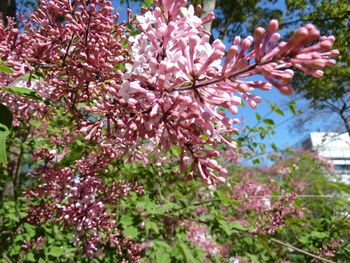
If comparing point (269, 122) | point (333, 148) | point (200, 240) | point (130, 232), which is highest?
point (333, 148)

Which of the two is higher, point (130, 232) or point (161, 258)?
point (130, 232)

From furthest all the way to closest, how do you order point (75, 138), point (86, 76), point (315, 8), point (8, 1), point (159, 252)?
point (315, 8) → point (8, 1) → point (75, 138) → point (159, 252) → point (86, 76)

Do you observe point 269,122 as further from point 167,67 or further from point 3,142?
point 3,142

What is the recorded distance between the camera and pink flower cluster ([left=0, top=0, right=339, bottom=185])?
24.5 inches

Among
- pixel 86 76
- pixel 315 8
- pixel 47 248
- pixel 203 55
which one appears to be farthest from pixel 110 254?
pixel 315 8

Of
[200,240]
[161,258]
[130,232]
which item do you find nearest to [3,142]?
[130,232]

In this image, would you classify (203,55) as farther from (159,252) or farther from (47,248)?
(47,248)

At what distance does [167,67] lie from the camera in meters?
0.79

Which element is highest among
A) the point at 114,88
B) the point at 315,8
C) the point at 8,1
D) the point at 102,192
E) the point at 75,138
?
the point at 315,8

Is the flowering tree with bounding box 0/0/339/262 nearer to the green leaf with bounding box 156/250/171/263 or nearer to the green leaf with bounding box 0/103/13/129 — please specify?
the green leaf with bounding box 0/103/13/129

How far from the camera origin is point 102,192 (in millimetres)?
1645

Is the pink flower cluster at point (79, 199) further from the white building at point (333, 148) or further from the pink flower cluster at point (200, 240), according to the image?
the white building at point (333, 148)

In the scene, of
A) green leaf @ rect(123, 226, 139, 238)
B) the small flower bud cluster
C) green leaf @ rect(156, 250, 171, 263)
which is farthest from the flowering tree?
the small flower bud cluster

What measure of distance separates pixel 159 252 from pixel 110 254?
29.5 inches
